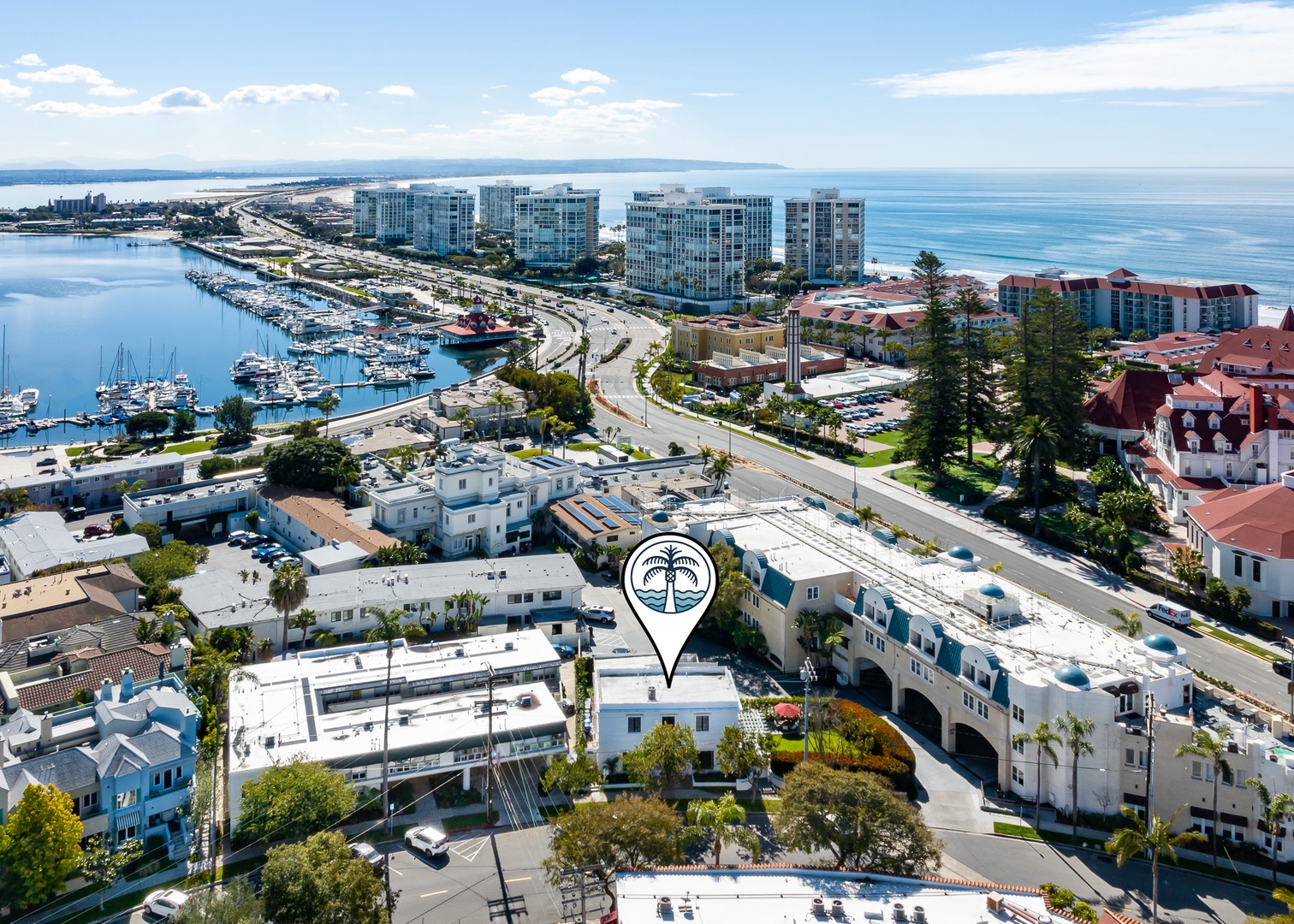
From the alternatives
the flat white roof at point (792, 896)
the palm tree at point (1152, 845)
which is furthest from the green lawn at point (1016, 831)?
the flat white roof at point (792, 896)

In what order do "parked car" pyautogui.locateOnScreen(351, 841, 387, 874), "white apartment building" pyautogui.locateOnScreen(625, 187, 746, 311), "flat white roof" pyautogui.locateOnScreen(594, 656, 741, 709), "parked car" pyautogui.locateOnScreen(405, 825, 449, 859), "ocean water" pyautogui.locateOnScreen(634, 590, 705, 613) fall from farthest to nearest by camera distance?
"white apartment building" pyautogui.locateOnScreen(625, 187, 746, 311), "flat white roof" pyautogui.locateOnScreen(594, 656, 741, 709), "parked car" pyautogui.locateOnScreen(405, 825, 449, 859), "parked car" pyautogui.locateOnScreen(351, 841, 387, 874), "ocean water" pyautogui.locateOnScreen(634, 590, 705, 613)

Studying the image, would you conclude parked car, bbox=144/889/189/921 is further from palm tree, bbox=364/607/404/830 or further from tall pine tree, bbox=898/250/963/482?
tall pine tree, bbox=898/250/963/482

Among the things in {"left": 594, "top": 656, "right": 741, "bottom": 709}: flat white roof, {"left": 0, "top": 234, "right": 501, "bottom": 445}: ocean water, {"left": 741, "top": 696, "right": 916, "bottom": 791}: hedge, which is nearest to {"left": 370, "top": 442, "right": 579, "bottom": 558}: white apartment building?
{"left": 594, "top": 656, "right": 741, "bottom": 709}: flat white roof

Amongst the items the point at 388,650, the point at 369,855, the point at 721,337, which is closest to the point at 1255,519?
the point at 388,650

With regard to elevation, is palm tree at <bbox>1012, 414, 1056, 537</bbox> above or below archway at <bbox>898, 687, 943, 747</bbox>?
above

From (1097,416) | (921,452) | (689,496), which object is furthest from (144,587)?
(1097,416)

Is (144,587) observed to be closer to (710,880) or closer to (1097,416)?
(710,880)

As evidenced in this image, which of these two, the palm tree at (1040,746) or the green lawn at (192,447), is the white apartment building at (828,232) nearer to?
the green lawn at (192,447)
